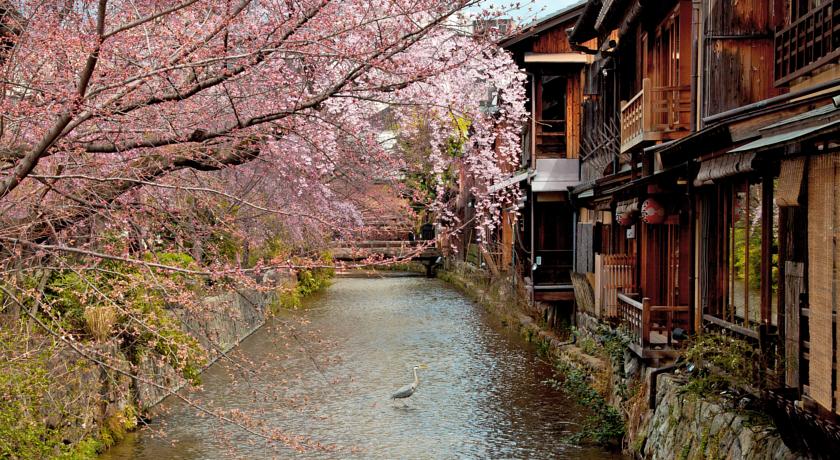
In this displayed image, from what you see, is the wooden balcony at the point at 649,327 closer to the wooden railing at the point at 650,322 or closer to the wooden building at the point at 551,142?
the wooden railing at the point at 650,322

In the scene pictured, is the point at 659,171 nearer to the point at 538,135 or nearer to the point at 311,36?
the point at 311,36

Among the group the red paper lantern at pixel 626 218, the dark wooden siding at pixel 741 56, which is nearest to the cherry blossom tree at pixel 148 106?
the dark wooden siding at pixel 741 56

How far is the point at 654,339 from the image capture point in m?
12.2

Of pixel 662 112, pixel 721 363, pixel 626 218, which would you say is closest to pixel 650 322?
pixel 626 218

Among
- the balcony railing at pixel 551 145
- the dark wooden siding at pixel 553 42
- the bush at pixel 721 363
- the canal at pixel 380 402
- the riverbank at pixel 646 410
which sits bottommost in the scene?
the canal at pixel 380 402

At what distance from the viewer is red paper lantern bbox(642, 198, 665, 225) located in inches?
483

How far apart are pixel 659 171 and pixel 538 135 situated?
882cm

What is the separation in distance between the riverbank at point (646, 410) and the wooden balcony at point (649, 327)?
276 millimetres

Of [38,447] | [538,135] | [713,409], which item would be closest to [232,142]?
[38,447]

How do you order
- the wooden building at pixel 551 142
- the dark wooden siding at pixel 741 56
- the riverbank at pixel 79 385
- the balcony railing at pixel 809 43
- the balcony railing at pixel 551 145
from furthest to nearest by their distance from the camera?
the balcony railing at pixel 551 145
the wooden building at pixel 551 142
the dark wooden siding at pixel 741 56
the riverbank at pixel 79 385
the balcony railing at pixel 809 43

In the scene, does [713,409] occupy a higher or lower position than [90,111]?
lower

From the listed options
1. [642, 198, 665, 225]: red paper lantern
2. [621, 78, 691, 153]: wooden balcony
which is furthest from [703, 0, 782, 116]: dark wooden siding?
[642, 198, 665, 225]: red paper lantern

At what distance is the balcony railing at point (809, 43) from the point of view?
6.80 m

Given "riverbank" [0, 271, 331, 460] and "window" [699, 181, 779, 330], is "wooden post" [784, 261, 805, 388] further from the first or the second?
"riverbank" [0, 271, 331, 460]
